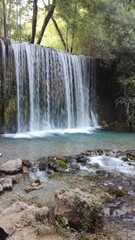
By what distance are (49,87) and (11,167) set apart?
7.96 meters

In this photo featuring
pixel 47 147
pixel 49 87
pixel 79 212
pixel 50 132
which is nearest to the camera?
pixel 79 212

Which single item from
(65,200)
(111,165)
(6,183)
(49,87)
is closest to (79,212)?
(65,200)

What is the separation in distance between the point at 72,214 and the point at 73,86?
1128 centimetres

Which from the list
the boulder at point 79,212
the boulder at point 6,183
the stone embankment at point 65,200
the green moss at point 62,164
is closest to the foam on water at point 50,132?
the stone embankment at point 65,200

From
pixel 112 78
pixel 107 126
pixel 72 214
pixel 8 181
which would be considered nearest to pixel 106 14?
pixel 112 78

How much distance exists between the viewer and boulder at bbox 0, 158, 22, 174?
5.62m

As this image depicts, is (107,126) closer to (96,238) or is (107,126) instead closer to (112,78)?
(112,78)

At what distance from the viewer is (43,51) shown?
511 inches

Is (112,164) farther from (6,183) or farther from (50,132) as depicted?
(50,132)

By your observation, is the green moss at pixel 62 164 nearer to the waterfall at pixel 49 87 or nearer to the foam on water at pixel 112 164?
the foam on water at pixel 112 164

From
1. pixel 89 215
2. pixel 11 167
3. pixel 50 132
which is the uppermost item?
pixel 50 132

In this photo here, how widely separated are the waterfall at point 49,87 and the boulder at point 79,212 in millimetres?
8096

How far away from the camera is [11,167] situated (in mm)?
5734

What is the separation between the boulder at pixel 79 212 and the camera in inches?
137
